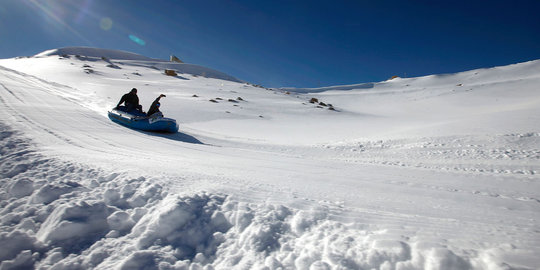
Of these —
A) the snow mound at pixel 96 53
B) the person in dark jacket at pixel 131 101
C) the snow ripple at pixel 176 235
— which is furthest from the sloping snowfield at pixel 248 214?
the snow mound at pixel 96 53

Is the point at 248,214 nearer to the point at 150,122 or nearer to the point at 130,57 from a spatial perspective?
the point at 150,122

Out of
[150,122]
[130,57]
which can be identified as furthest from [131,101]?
[130,57]

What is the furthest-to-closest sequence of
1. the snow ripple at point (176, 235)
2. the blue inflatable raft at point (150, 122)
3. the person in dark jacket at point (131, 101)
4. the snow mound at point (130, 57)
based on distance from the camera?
1. the snow mound at point (130, 57)
2. the person in dark jacket at point (131, 101)
3. the blue inflatable raft at point (150, 122)
4. the snow ripple at point (176, 235)

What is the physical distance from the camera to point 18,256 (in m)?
1.85

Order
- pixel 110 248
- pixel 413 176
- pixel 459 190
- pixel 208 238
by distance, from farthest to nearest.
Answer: pixel 413 176
pixel 459 190
pixel 208 238
pixel 110 248

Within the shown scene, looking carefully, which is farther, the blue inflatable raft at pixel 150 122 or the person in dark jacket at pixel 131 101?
the person in dark jacket at pixel 131 101

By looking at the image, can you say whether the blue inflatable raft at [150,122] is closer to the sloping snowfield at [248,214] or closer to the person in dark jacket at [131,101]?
the person in dark jacket at [131,101]

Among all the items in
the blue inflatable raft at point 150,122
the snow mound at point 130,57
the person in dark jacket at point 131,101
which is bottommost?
the blue inflatable raft at point 150,122

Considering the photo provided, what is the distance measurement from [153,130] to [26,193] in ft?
22.8

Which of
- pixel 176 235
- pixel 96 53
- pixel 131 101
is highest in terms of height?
pixel 96 53

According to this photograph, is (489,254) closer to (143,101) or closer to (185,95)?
(143,101)

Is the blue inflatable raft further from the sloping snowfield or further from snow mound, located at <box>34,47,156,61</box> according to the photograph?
snow mound, located at <box>34,47,156,61</box>

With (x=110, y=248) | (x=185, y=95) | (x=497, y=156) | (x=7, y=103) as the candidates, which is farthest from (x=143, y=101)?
(x=497, y=156)

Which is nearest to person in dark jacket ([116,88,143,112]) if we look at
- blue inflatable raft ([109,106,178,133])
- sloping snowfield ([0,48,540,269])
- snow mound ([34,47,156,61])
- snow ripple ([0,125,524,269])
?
blue inflatable raft ([109,106,178,133])
